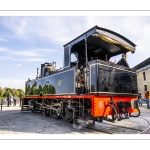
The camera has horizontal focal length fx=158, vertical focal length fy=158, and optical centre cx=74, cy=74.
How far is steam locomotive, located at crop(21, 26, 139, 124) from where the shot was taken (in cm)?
508

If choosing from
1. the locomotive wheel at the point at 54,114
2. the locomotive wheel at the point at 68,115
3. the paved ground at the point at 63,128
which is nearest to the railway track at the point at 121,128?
the paved ground at the point at 63,128

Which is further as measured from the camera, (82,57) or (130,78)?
(82,57)

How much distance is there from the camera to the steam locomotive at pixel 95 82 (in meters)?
5.08

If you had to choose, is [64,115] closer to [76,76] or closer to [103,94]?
[76,76]

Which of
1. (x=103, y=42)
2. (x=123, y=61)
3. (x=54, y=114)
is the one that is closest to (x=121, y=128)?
(x=123, y=61)

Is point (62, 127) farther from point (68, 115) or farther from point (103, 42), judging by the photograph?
point (103, 42)

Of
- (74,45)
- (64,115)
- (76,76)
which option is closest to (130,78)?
(76,76)

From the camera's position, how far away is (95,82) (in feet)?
16.6

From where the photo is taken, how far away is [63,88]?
6598 mm

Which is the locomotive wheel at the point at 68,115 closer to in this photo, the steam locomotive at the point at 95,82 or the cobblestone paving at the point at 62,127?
the steam locomotive at the point at 95,82

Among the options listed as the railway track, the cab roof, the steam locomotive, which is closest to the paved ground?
the railway track

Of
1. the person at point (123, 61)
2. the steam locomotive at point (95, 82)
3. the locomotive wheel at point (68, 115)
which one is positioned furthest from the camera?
the person at point (123, 61)

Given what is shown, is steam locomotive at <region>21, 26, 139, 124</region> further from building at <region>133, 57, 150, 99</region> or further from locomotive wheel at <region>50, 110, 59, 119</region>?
building at <region>133, 57, 150, 99</region>

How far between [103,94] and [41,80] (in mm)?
5180
